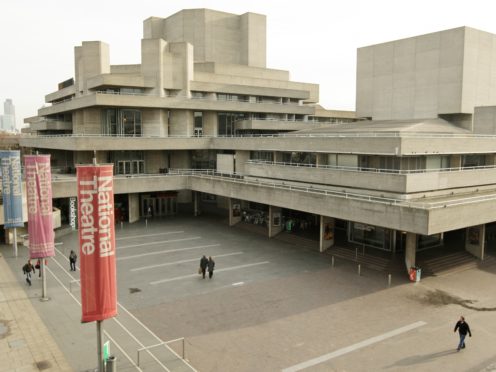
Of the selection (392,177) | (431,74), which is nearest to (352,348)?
(392,177)

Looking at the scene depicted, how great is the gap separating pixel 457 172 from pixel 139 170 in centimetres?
3641

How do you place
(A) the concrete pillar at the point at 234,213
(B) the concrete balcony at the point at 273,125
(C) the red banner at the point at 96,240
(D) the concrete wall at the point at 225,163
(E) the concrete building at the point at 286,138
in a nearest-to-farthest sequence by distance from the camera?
(C) the red banner at the point at 96,240 < (E) the concrete building at the point at 286,138 < (A) the concrete pillar at the point at 234,213 < (D) the concrete wall at the point at 225,163 < (B) the concrete balcony at the point at 273,125

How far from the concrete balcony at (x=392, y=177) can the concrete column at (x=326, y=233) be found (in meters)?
3.25

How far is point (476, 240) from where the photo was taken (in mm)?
32562

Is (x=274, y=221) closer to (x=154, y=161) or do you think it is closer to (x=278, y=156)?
(x=278, y=156)

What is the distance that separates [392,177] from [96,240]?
22744 millimetres

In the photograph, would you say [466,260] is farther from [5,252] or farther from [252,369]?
[5,252]

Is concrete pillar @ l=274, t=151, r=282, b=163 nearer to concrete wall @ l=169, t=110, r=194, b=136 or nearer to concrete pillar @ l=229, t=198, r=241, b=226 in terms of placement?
concrete pillar @ l=229, t=198, r=241, b=226

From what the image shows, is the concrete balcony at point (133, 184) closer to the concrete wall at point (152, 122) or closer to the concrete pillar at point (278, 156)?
the concrete wall at point (152, 122)

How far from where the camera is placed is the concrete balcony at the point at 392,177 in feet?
99.8

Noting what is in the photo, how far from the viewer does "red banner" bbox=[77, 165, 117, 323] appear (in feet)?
43.4

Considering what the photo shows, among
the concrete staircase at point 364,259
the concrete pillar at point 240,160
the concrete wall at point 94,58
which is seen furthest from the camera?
the concrete wall at point 94,58

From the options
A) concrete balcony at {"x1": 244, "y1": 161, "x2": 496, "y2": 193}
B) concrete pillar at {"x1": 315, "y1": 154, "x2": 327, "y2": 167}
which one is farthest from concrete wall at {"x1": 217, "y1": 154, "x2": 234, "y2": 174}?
concrete pillar at {"x1": 315, "y1": 154, "x2": 327, "y2": 167}

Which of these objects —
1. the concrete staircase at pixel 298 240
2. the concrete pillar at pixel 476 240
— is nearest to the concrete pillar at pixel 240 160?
the concrete staircase at pixel 298 240
